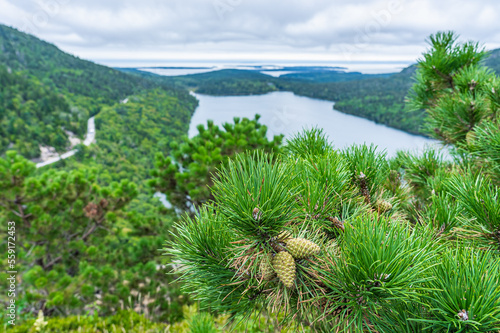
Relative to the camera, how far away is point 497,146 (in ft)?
3.76

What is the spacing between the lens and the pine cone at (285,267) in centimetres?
65

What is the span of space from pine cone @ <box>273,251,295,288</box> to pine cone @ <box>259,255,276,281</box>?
22 mm

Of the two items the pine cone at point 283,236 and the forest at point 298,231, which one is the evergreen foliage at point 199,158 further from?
the pine cone at point 283,236

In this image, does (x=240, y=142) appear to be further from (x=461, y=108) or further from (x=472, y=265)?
(x=472, y=265)

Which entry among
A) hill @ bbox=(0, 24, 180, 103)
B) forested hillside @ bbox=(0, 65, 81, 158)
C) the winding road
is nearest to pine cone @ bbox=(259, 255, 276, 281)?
the winding road

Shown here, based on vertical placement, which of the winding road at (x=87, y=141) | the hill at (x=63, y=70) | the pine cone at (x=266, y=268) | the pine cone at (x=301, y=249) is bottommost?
the winding road at (x=87, y=141)

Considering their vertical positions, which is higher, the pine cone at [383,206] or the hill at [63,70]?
the hill at [63,70]

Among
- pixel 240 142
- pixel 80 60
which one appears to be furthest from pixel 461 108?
pixel 80 60

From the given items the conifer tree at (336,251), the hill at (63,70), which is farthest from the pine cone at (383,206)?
the hill at (63,70)

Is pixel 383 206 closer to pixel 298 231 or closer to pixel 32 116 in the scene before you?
pixel 298 231

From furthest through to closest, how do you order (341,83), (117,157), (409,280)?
(117,157), (341,83), (409,280)

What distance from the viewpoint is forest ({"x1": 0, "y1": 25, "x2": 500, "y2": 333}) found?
2.04 ft

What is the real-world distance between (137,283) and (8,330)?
2886 mm

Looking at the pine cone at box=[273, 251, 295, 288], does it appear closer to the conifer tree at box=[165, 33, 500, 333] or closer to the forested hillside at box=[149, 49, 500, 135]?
the conifer tree at box=[165, 33, 500, 333]
